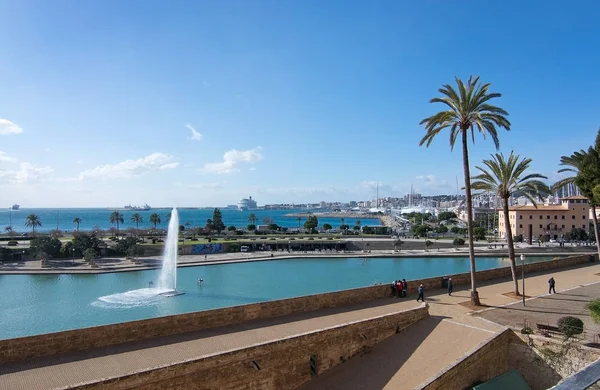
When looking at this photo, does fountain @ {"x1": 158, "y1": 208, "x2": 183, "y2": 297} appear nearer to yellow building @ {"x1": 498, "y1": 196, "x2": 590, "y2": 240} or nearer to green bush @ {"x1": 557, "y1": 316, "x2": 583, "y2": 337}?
green bush @ {"x1": 557, "y1": 316, "x2": 583, "y2": 337}

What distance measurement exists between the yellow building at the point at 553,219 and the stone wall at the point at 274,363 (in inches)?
2539

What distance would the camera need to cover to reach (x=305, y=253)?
53.9 m

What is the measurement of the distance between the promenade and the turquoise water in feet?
44.9

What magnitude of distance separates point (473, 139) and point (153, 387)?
1631cm

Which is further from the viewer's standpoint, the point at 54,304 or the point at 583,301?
the point at 54,304

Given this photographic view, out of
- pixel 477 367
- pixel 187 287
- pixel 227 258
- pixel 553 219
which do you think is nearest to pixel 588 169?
pixel 477 367

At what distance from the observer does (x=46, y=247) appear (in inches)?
1850

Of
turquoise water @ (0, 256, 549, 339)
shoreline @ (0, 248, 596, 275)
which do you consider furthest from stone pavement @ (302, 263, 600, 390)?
shoreline @ (0, 248, 596, 275)

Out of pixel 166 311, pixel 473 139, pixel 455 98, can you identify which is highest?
pixel 455 98

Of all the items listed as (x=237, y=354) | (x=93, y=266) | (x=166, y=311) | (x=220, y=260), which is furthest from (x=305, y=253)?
(x=237, y=354)

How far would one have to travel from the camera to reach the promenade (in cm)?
953

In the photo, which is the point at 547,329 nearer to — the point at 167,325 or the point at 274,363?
the point at 274,363

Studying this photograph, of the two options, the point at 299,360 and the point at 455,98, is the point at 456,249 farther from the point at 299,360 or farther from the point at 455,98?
the point at 299,360

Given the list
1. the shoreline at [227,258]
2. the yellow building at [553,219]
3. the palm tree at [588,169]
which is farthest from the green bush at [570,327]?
the yellow building at [553,219]
